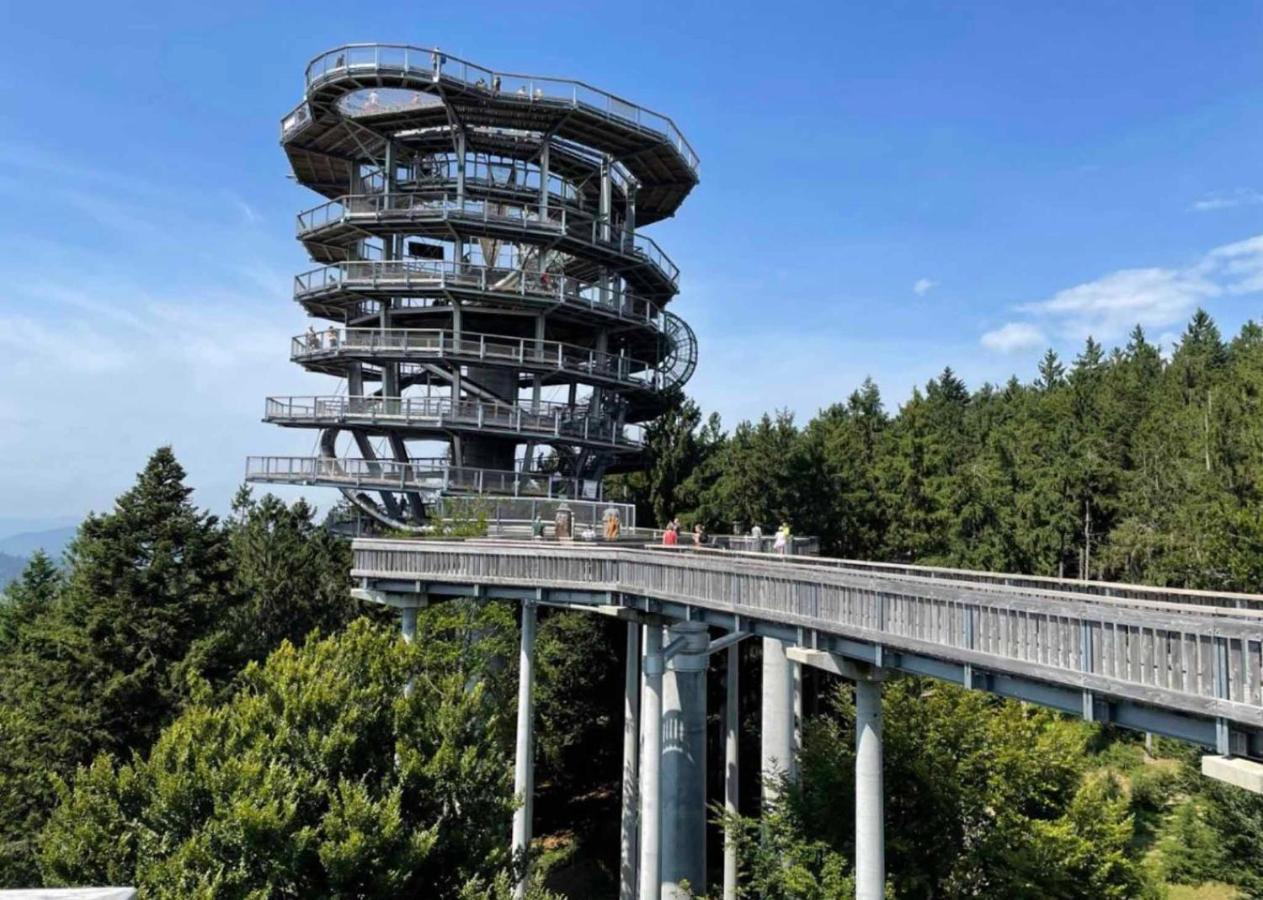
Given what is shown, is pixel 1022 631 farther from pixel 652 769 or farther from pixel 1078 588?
pixel 652 769

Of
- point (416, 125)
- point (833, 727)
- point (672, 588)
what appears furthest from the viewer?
point (416, 125)

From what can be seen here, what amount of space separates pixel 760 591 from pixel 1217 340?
10731 centimetres

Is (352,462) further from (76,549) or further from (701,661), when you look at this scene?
(701,661)

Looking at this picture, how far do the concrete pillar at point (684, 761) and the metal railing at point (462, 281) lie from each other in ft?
72.6

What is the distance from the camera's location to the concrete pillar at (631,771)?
85.3ft

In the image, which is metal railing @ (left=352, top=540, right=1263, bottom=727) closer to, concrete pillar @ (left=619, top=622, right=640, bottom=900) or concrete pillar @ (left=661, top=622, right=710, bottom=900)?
concrete pillar @ (left=661, top=622, right=710, bottom=900)

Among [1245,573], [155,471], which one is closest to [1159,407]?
[1245,573]

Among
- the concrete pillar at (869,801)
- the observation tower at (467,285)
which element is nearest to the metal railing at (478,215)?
the observation tower at (467,285)

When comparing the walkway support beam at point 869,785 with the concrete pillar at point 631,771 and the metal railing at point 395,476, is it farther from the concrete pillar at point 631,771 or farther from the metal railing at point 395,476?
the metal railing at point 395,476

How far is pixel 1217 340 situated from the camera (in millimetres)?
96812

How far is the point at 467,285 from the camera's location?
123 ft

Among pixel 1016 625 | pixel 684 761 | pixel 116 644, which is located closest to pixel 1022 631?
pixel 1016 625

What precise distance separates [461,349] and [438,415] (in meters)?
3.28

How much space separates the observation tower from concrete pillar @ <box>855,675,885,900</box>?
2296 centimetres
